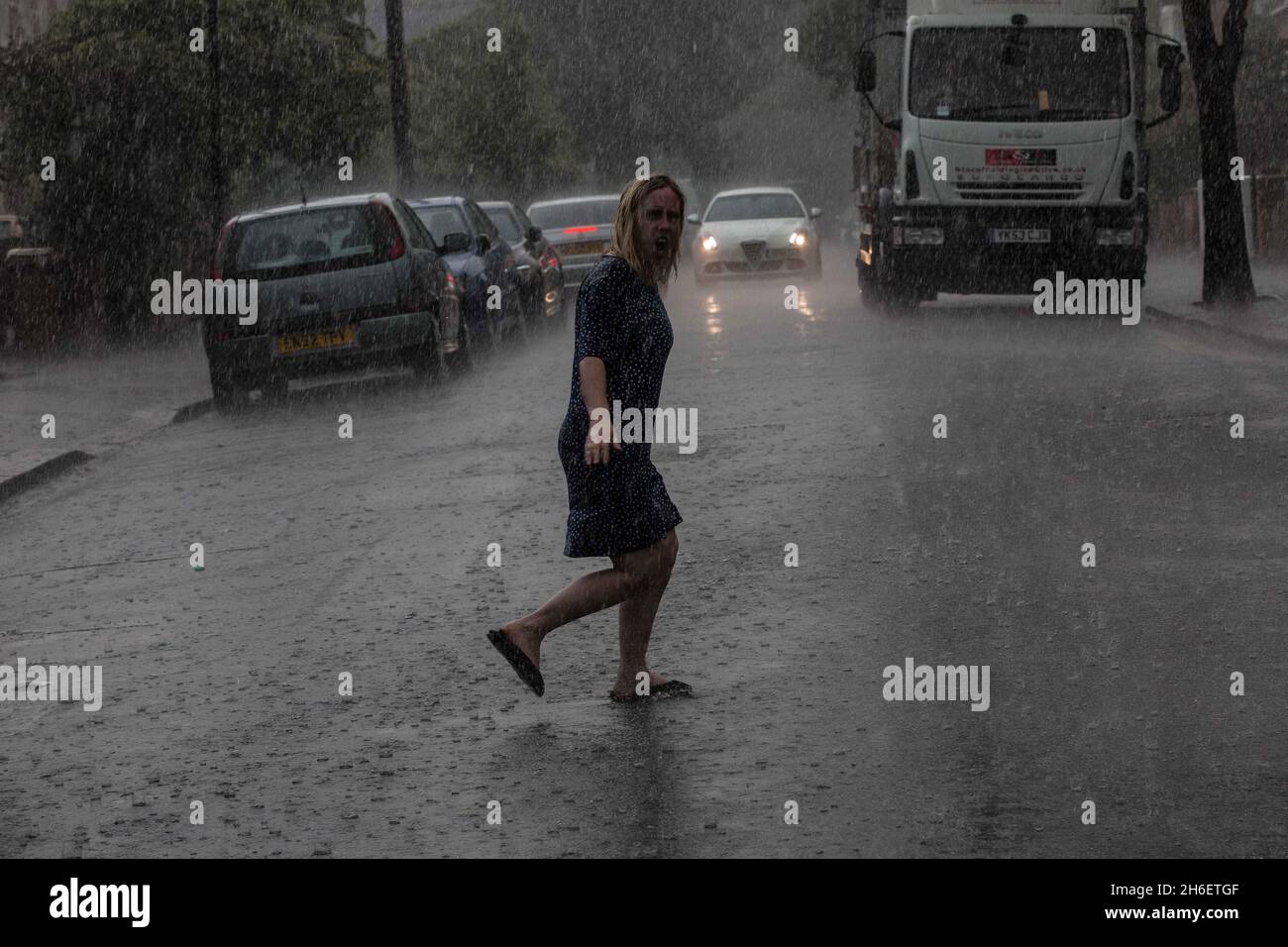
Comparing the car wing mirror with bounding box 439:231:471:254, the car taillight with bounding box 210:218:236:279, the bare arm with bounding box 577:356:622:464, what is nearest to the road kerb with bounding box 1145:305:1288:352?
the car wing mirror with bounding box 439:231:471:254

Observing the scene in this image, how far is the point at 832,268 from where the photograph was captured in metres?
44.9

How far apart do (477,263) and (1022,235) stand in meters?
5.84

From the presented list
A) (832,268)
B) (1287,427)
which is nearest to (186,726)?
(1287,427)

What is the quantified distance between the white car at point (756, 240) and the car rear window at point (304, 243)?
14849 mm

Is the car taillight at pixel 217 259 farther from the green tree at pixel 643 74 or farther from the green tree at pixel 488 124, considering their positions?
the green tree at pixel 643 74

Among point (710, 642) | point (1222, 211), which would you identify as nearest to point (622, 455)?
point (710, 642)

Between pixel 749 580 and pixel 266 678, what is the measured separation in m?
2.22

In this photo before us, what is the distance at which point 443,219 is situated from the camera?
80.4ft

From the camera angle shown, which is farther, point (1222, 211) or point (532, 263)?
point (532, 263)

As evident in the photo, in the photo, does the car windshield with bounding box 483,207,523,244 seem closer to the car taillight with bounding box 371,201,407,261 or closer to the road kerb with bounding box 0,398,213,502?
the car taillight with bounding box 371,201,407,261

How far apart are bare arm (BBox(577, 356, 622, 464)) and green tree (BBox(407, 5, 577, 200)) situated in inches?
1865

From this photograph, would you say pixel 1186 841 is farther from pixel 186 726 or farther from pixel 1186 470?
A: pixel 1186 470

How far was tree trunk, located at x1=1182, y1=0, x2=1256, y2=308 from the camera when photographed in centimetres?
2472

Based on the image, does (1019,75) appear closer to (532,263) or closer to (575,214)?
(532,263)
